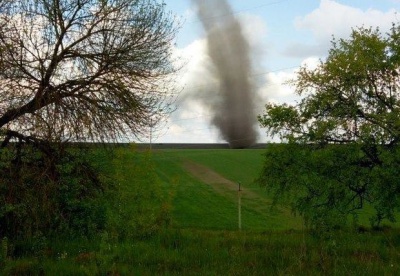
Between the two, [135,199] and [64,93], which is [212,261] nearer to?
[64,93]

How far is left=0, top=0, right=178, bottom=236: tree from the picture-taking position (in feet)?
52.1

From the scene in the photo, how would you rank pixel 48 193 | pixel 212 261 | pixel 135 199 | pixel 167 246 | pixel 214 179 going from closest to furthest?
1. pixel 212 261
2. pixel 48 193
3. pixel 167 246
4. pixel 135 199
5. pixel 214 179

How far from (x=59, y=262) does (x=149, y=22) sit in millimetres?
8820

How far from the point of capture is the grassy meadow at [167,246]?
11.0m

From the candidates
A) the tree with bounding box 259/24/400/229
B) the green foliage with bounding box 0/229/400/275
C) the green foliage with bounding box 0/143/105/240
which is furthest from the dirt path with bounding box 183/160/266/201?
the green foliage with bounding box 0/229/400/275

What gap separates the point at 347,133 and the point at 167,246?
12592 millimetres

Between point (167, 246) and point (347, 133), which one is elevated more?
point (347, 133)

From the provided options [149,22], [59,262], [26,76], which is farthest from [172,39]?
[59,262]

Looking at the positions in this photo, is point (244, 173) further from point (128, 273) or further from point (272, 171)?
point (128, 273)

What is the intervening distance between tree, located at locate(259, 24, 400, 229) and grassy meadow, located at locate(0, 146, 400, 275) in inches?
78.4

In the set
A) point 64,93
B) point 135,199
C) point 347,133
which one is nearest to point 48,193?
point 64,93

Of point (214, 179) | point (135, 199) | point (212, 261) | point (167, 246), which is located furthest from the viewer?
point (214, 179)

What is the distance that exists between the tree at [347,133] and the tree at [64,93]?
36.1 feet

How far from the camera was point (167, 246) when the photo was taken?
18.1m
